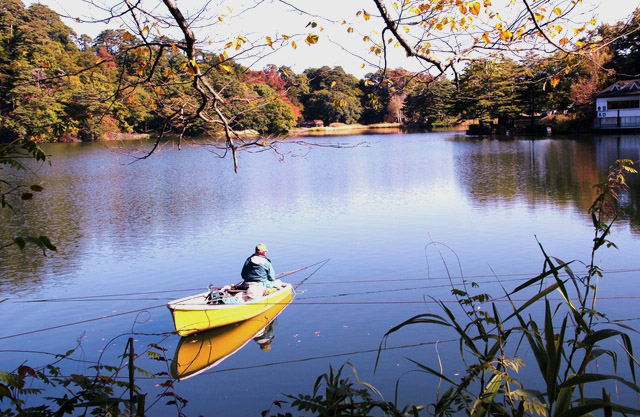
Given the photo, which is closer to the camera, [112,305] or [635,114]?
[112,305]

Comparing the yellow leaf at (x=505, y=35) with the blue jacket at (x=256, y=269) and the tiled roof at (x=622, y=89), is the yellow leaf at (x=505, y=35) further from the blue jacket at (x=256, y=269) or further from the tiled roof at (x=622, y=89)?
the tiled roof at (x=622, y=89)

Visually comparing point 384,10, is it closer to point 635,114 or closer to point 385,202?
point 385,202

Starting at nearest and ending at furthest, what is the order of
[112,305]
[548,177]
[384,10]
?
[384,10], [112,305], [548,177]

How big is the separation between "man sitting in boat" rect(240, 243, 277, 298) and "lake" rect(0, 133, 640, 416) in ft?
1.98

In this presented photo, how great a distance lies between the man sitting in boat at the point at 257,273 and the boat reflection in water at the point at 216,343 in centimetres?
41

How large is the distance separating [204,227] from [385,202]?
627 centimetres

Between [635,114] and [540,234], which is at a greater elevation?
[635,114]

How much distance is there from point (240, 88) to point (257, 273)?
10.9 ft

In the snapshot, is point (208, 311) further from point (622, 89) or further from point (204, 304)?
point (622, 89)

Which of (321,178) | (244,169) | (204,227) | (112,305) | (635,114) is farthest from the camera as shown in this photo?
(635,114)

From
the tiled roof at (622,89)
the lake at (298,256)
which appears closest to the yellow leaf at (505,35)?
the lake at (298,256)

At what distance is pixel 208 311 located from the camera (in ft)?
26.1

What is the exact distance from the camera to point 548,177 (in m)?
22.5

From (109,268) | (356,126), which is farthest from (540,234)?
(356,126)
